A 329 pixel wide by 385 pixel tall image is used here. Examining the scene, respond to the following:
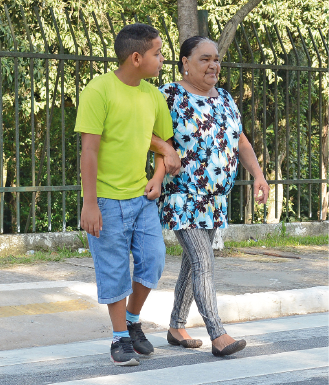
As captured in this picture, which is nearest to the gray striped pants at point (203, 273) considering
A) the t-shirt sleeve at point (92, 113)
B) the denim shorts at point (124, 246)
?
the denim shorts at point (124, 246)

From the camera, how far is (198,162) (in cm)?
390

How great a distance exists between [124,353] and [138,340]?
9.1 inches

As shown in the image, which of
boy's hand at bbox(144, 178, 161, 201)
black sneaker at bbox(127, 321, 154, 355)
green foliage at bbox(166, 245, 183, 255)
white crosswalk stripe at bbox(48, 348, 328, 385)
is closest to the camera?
white crosswalk stripe at bbox(48, 348, 328, 385)

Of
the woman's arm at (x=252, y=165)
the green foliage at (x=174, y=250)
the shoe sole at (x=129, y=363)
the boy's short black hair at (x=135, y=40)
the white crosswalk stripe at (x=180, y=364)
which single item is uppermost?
the boy's short black hair at (x=135, y=40)

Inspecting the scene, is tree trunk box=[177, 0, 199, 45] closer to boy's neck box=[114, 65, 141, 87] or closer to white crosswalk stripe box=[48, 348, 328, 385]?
boy's neck box=[114, 65, 141, 87]

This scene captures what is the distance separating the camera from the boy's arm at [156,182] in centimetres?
375

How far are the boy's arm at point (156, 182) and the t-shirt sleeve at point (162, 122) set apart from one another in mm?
134

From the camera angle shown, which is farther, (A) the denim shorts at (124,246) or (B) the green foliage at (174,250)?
(B) the green foliage at (174,250)

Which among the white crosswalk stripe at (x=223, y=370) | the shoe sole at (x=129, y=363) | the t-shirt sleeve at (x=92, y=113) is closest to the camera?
the white crosswalk stripe at (x=223, y=370)

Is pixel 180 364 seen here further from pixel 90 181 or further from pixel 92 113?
pixel 92 113

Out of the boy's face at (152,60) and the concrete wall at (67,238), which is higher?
the boy's face at (152,60)

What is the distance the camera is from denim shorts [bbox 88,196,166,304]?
365 centimetres

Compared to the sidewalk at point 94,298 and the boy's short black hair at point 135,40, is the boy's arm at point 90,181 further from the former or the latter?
the sidewalk at point 94,298

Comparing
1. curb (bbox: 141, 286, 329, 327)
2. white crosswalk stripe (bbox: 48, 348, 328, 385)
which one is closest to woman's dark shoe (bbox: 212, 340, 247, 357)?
white crosswalk stripe (bbox: 48, 348, 328, 385)
